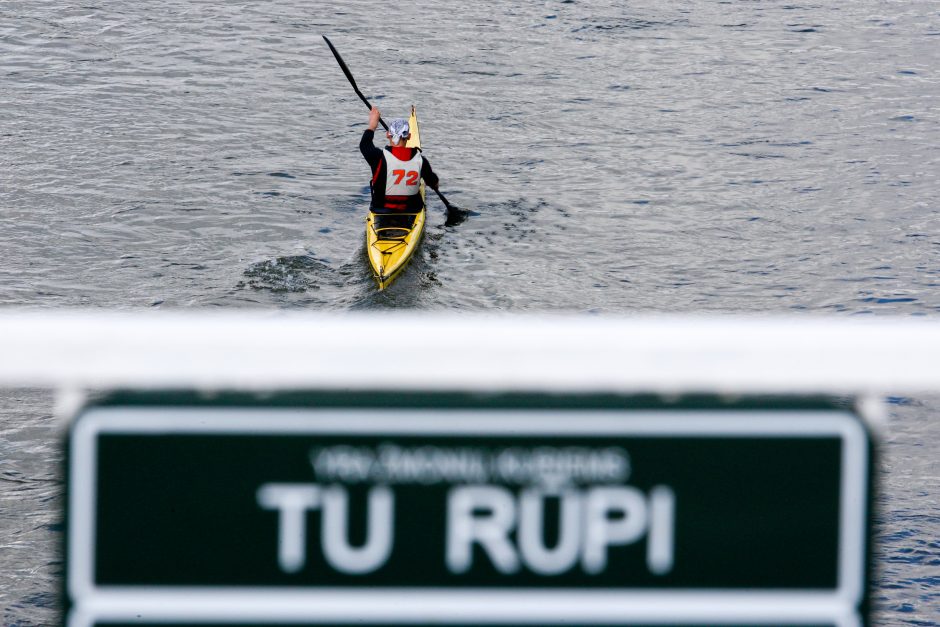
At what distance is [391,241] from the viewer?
1697cm

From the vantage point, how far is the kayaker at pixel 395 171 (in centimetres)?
1678

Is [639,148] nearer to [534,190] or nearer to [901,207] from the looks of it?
[534,190]

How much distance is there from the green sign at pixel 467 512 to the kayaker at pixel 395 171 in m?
15.7

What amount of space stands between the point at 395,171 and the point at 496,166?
744cm

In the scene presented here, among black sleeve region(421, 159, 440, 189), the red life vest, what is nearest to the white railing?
the red life vest

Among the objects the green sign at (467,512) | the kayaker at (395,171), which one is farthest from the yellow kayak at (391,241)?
the green sign at (467,512)

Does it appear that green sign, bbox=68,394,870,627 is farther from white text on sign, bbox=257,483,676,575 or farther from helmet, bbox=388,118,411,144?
helmet, bbox=388,118,411,144

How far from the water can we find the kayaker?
1.08m

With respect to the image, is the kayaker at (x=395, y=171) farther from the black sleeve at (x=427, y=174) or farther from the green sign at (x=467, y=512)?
the green sign at (x=467, y=512)

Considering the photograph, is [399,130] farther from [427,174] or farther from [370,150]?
[370,150]

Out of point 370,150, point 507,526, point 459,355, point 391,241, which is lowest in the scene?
point 507,526

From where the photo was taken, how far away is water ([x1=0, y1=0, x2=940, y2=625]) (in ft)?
58.6

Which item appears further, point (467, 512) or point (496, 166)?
point (496, 166)

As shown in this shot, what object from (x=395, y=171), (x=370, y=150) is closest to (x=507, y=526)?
(x=370, y=150)
